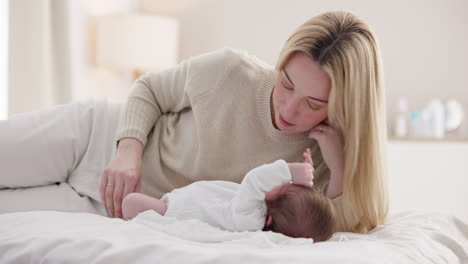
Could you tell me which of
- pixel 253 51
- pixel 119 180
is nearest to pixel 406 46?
pixel 253 51

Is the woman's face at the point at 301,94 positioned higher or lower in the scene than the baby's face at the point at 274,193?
higher

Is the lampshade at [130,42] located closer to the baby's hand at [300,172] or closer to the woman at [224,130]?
the woman at [224,130]

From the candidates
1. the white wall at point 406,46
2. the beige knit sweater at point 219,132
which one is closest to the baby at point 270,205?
the beige knit sweater at point 219,132

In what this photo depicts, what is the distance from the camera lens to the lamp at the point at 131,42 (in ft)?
12.3

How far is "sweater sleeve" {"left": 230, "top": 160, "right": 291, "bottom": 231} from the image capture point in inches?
49.4

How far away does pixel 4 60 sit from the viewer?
3201 millimetres

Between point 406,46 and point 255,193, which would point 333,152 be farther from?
point 406,46

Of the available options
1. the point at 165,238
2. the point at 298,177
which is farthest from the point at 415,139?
the point at 165,238

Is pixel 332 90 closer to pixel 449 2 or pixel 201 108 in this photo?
pixel 201 108

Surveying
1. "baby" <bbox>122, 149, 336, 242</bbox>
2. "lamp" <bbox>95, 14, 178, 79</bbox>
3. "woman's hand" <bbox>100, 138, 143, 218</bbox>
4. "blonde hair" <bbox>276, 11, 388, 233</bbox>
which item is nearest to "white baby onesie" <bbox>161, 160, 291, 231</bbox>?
"baby" <bbox>122, 149, 336, 242</bbox>

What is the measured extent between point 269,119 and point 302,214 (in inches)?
16.7

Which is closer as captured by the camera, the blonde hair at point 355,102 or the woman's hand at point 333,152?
the blonde hair at point 355,102

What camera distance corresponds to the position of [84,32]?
3.82 metres

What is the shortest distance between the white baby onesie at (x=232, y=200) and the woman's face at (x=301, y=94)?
0.22 meters
